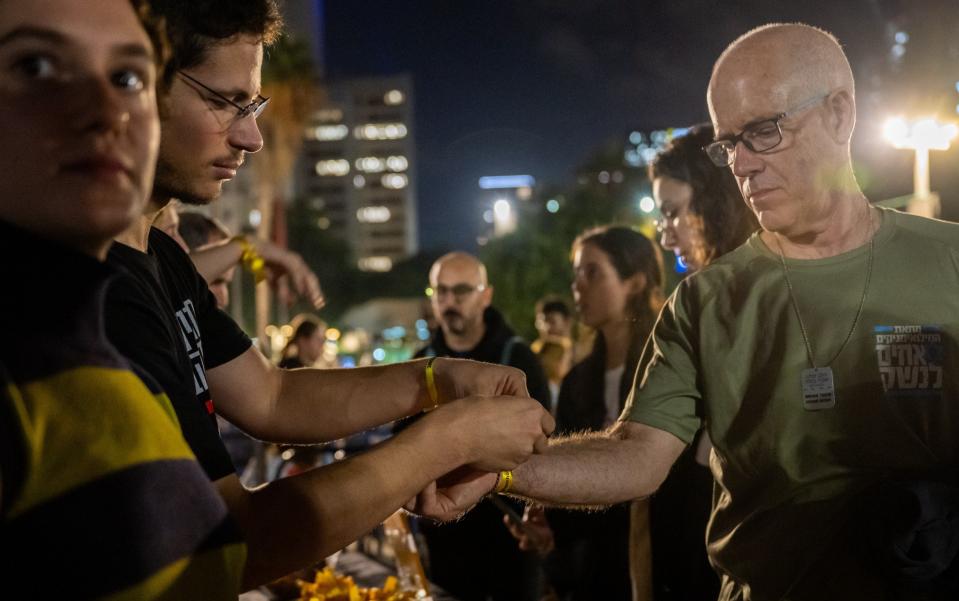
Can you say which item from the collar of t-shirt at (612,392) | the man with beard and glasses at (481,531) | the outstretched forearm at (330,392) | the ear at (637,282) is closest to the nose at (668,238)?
the ear at (637,282)

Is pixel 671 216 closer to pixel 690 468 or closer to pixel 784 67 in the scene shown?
pixel 690 468

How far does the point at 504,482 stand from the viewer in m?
2.78

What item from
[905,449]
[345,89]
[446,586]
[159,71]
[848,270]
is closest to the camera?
[159,71]

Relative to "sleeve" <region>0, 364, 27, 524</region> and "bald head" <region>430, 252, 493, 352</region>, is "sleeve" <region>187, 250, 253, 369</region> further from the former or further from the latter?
"bald head" <region>430, 252, 493, 352</region>

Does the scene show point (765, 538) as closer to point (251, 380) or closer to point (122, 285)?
point (251, 380)

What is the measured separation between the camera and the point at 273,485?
1.77 metres

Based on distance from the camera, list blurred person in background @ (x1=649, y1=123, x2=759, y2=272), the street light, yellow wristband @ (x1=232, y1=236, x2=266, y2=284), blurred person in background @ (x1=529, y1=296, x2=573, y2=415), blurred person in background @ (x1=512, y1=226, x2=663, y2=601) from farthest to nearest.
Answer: the street light < blurred person in background @ (x1=529, y1=296, x2=573, y2=415) < blurred person in background @ (x1=512, y1=226, x2=663, y2=601) < yellow wristband @ (x1=232, y1=236, x2=266, y2=284) < blurred person in background @ (x1=649, y1=123, x2=759, y2=272)

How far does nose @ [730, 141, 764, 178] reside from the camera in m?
2.80

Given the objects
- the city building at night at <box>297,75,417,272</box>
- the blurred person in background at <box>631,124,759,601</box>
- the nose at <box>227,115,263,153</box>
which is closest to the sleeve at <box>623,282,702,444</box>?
the blurred person in background at <box>631,124,759,601</box>

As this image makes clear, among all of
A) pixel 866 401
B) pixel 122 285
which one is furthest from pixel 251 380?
pixel 866 401

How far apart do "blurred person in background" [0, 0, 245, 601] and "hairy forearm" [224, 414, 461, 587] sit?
417mm

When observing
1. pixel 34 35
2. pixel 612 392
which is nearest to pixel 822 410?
pixel 34 35

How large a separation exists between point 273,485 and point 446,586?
470 cm

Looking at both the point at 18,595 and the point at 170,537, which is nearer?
the point at 18,595
